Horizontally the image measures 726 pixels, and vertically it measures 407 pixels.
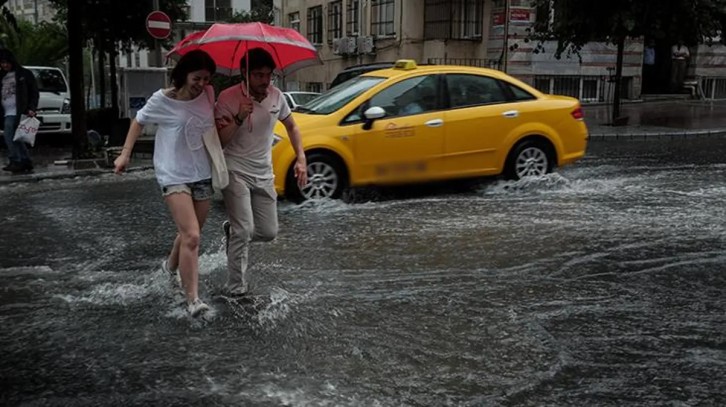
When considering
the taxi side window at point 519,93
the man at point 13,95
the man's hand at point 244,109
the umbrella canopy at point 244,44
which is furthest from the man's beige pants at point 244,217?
the man at point 13,95

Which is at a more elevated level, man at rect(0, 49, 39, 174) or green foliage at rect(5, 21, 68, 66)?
green foliage at rect(5, 21, 68, 66)

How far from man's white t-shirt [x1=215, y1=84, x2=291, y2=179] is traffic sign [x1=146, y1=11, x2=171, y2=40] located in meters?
9.73

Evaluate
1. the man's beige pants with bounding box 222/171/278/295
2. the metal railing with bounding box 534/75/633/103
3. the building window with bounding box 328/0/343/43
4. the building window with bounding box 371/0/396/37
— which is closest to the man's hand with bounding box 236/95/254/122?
A: the man's beige pants with bounding box 222/171/278/295

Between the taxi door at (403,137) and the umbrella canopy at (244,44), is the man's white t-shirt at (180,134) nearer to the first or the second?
the umbrella canopy at (244,44)

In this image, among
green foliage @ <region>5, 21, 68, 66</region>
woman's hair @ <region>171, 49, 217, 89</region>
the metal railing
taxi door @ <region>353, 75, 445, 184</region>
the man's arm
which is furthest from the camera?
green foliage @ <region>5, 21, 68, 66</region>

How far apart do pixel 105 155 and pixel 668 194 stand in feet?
32.2

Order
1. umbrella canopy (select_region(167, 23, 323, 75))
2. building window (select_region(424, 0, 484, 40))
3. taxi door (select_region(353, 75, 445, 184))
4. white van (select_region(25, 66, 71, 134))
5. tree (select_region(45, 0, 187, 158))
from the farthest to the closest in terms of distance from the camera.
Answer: building window (select_region(424, 0, 484, 40)) → white van (select_region(25, 66, 71, 134)) → tree (select_region(45, 0, 187, 158)) → taxi door (select_region(353, 75, 445, 184)) → umbrella canopy (select_region(167, 23, 323, 75))

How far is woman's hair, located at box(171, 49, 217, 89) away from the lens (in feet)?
15.7

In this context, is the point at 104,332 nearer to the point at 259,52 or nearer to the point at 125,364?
the point at 125,364

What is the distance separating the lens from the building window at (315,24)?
36906 millimetres

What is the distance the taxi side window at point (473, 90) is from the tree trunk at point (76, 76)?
7446 mm

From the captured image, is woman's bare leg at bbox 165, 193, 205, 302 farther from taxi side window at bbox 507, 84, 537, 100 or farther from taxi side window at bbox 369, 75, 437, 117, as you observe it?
taxi side window at bbox 507, 84, 537, 100

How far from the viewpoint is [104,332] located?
15.8 ft

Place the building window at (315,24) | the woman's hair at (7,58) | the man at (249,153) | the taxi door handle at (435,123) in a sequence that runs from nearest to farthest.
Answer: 1. the man at (249,153)
2. the taxi door handle at (435,123)
3. the woman's hair at (7,58)
4. the building window at (315,24)
